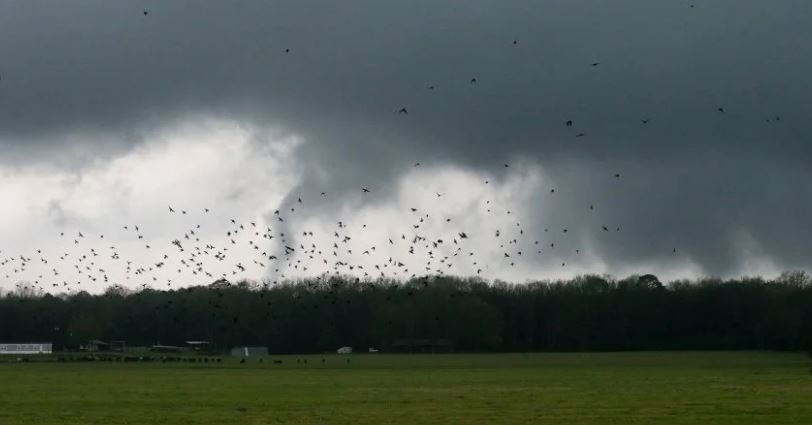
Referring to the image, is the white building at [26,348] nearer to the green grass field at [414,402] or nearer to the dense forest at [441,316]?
the dense forest at [441,316]

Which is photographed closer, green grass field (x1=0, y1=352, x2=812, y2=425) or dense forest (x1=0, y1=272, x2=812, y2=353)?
green grass field (x1=0, y1=352, x2=812, y2=425)

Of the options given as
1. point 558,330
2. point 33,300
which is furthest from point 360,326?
point 33,300

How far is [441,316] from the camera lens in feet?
558

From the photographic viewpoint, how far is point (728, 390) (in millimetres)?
51062

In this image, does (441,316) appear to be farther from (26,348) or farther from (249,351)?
(26,348)

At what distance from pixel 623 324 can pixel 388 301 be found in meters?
37.6

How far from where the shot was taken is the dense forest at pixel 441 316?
16300cm

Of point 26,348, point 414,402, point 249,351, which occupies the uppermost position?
point 26,348

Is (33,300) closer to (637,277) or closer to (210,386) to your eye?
(637,277)

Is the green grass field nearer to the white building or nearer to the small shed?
the small shed

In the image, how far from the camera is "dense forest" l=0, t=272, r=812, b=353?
163m

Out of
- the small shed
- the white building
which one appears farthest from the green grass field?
the white building

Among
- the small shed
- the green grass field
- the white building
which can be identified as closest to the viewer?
the green grass field

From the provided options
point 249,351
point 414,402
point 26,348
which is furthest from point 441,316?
point 414,402
